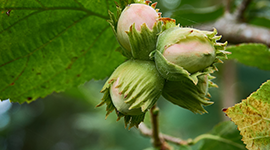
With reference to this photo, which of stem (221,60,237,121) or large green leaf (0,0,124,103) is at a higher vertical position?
large green leaf (0,0,124,103)

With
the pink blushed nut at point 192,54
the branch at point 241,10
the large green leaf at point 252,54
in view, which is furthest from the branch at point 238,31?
the pink blushed nut at point 192,54

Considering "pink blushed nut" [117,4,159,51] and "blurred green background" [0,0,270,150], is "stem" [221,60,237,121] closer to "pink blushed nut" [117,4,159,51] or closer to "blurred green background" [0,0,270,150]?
"blurred green background" [0,0,270,150]

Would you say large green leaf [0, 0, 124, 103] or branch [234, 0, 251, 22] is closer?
large green leaf [0, 0, 124, 103]

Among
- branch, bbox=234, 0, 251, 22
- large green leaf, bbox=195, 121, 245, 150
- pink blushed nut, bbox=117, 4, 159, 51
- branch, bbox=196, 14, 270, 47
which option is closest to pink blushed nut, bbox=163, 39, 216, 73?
pink blushed nut, bbox=117, 4, 159, 51

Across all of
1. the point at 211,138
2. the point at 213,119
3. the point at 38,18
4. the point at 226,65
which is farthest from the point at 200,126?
the point at 38,18

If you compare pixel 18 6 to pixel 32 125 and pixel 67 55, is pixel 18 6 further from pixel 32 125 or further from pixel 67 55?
pixel 32 125

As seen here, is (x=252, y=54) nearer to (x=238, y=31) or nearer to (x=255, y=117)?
(x=238, y=31)
